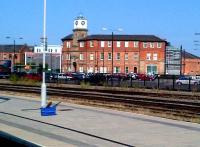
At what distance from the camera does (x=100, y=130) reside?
17.1 metres

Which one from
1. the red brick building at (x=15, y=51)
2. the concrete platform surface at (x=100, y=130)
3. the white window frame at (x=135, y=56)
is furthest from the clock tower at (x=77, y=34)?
the concrete platform surface at (x=100, y=130)

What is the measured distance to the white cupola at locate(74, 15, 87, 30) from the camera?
136 m

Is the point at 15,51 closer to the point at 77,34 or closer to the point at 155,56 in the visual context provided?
the point at 77,34

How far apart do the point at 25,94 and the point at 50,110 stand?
20084mm

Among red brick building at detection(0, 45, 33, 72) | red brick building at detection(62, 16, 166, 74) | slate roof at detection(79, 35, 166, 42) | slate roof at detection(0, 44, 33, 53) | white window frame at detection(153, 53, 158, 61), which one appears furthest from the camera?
slate roof at detection(0, 44, 33, 53)

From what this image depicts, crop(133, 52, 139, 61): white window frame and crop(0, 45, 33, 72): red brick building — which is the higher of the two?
crop(0, 45, 33, 72): red brick building

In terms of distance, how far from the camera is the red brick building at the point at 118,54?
132m

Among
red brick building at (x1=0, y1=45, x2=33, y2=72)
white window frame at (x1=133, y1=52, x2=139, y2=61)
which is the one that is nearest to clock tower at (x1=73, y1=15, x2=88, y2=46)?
white window frame at (x1=133, y1=52, x2=139, y2=61)

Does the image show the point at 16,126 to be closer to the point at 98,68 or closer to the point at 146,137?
the point at 146,137

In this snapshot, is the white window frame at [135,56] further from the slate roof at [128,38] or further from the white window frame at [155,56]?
the white window frame at [155,56]

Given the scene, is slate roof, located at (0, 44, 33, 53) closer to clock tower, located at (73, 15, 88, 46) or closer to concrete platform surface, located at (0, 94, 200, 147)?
clock tower, located at (73, 15, 88, 46)

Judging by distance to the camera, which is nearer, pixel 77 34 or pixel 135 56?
pixel 135 56

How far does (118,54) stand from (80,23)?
46.0ft

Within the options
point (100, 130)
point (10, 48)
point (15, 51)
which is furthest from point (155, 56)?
point (100, 130)
